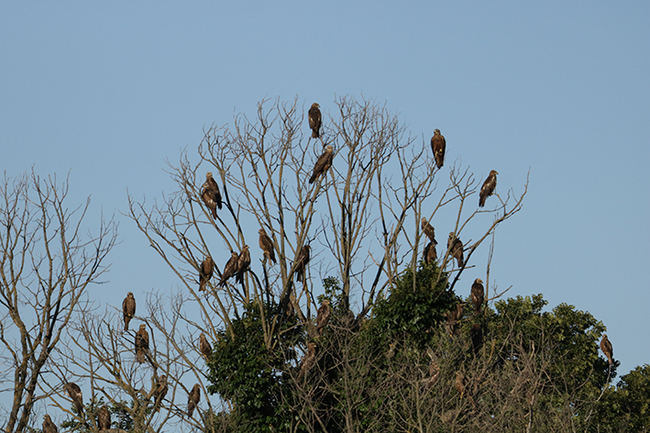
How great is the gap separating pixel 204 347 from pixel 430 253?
609 centimetres

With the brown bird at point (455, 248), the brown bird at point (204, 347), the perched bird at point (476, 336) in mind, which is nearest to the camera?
the perched bird at point (476, 336)

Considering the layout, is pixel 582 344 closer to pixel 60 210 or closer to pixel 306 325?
pixel 306 325

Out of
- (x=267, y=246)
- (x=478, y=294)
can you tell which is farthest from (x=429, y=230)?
(x=267, y=246)

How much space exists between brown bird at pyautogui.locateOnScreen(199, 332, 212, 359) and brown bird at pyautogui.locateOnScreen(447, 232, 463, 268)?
21.3 feet

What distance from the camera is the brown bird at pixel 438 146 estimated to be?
2902 centimetres

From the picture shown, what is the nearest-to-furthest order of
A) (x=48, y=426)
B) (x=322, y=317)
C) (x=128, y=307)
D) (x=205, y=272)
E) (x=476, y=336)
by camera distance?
1. (x=322, y=317)
2. (x=476, y=336)
3. (x=48, y=426)
4. (x=128, y=307)
5. (x=205, y=272)

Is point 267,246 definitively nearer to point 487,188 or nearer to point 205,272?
point 205,272

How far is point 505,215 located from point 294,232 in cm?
561

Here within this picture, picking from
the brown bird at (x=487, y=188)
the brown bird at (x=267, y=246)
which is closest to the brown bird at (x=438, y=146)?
the brown bird at (x=487, y=188)

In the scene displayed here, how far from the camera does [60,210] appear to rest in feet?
93.7

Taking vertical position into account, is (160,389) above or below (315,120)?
below

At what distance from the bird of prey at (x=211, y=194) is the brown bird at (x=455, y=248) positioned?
6214 mm

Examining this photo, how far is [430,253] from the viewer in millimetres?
27203

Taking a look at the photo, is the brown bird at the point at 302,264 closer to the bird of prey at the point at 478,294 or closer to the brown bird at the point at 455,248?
the brown bird at the point at 455,248
